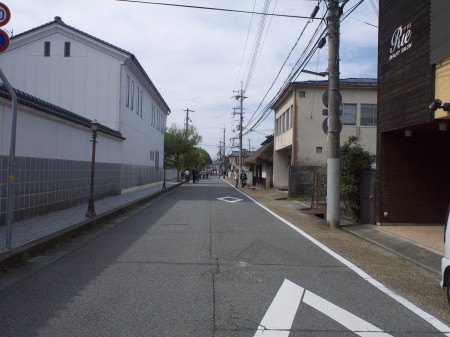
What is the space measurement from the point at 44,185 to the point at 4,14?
6.95 metres

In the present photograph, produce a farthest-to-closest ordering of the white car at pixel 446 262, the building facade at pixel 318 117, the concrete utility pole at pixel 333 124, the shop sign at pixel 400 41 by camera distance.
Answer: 1. the building facade at pixel 318 117
2. the concrete utility pole at pixel 333 124
3. the shop sign at pixel 400 41
4. the white car at pixel 446 262

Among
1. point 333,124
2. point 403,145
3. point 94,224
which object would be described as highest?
point 333,124

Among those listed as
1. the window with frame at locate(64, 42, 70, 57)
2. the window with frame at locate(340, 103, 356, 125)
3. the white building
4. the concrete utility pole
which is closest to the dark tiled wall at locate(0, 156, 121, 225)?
the white building

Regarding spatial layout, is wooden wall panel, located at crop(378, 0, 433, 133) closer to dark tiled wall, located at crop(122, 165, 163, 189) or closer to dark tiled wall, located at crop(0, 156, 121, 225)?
dark tiled wall, located at crop(0, 156, 121, 225)

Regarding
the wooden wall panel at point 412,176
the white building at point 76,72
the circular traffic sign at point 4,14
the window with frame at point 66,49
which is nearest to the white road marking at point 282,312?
the circular traffic sign at point 4,14

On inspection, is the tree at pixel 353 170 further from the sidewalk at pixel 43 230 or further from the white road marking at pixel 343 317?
the white road marking at pixel 343 317

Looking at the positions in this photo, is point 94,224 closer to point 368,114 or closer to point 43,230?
point 43,230

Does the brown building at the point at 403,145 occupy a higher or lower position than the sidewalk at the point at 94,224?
higher

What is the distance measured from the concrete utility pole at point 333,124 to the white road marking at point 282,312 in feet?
23.4

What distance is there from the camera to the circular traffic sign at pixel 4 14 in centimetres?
667

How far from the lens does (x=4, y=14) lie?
6688mm

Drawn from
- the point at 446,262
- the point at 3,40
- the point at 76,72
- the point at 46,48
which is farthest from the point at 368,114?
the point at 3,40

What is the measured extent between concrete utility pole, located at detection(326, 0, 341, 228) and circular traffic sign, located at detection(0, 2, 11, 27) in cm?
945

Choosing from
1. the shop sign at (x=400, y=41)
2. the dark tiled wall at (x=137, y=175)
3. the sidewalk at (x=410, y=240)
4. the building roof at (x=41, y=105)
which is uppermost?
the shop sign at (x=400, y=41)
